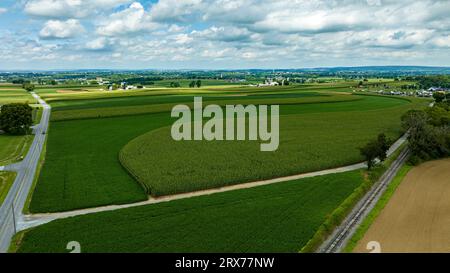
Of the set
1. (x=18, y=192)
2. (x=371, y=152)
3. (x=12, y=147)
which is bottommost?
(x=18, y=192)

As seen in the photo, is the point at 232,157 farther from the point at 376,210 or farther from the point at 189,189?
the point at 376,210

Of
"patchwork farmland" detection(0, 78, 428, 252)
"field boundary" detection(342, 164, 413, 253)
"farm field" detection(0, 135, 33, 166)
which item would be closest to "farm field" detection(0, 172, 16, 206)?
"patchwork farmland" detection(0, 78, 428, 252)

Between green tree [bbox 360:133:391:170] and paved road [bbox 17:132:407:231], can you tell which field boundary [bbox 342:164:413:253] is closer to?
green tree [bbox 360:133:391:170]

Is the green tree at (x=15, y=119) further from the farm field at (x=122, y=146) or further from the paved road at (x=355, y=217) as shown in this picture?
the paved road at (x=355, y=217)

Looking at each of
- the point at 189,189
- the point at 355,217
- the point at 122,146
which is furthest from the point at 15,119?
the point at 355,217

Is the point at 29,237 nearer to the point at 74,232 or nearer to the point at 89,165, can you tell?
the point at 74,232

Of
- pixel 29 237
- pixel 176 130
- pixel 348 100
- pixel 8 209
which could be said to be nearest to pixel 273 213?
pixel 29 237

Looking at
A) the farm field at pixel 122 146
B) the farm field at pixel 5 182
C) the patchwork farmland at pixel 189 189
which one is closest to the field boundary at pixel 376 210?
the patchwork farmland at pixel 189 189
